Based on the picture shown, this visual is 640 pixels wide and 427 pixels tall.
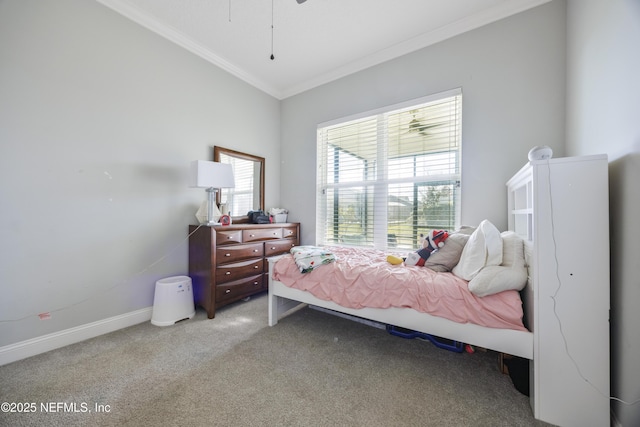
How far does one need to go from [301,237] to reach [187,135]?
1.98 meters

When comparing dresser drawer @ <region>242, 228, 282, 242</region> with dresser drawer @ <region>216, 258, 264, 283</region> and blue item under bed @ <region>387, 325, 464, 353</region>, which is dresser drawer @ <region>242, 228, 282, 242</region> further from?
blue item under bed @ <region>387, 325, 464, 353</region>

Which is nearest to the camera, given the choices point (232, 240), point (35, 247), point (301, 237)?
point (35, 247)

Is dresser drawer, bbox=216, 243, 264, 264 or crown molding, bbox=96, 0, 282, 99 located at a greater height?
crown molding, bbox=96, 0, 282, 99

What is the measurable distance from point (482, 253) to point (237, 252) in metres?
2.28

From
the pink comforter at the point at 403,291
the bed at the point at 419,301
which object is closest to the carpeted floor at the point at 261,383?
the bed at the point at 419,301

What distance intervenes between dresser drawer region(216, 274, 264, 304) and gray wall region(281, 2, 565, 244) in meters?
2.42

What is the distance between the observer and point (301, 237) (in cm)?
363

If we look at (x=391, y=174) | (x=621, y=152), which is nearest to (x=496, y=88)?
(x=391, y=174)

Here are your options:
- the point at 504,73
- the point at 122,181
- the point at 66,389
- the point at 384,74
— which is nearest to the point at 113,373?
the point at 66,389

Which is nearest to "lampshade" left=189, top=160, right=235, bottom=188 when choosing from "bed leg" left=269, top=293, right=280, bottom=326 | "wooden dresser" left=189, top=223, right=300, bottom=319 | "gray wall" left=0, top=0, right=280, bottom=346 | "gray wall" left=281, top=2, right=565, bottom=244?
"gray wall" left=0, top=0, right=280, bottom=346

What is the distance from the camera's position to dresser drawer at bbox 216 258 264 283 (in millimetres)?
2516

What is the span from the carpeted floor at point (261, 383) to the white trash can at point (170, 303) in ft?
0.63

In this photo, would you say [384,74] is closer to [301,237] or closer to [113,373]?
[301,237]

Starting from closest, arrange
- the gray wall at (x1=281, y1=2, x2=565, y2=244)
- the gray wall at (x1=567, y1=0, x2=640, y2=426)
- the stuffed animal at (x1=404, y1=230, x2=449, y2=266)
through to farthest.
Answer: the gray wall at (x1=567, y1=0, x2=640, y2=426) → the stuffed animal at (x1=404, y1=230, x2=449, y2=266) → the gray wall at (x1=281, y1=2, x2=565, y2=244)
